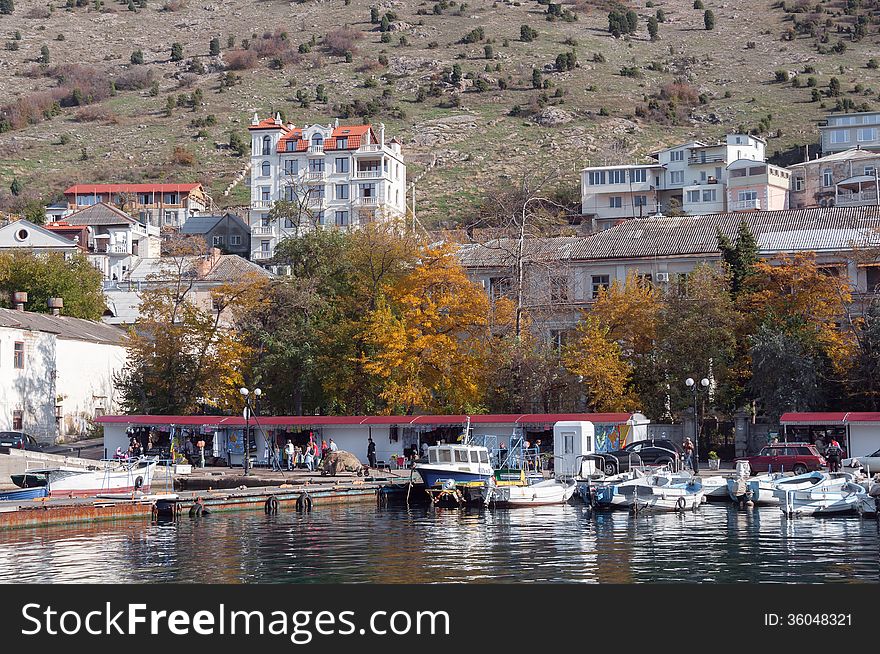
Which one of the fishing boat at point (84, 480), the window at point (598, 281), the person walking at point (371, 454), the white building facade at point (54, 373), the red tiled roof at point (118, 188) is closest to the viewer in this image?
the fishing boat at point (84, 480)

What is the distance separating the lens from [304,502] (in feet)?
140

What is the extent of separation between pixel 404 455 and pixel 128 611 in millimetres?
38477

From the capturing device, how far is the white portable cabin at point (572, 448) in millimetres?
49562

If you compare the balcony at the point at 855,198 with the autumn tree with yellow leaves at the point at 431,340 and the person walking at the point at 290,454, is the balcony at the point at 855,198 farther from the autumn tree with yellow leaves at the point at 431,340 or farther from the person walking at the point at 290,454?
the person walking at the point at 290,454

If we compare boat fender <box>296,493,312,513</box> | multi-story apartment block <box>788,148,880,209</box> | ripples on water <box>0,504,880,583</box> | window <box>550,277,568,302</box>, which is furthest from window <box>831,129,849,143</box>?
boat fender <box>296,493,312,513</box>

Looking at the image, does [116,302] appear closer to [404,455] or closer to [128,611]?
[404,455]

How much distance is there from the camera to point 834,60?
18025 cm

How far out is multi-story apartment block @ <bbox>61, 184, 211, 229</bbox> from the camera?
13800 centimetres

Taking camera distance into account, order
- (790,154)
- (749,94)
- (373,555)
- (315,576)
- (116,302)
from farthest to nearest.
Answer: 1. (749,94)
2. (790,154)
3. (116,302)
4. (373,555)
5. (315,576)

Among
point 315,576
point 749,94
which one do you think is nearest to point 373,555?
point 315,576

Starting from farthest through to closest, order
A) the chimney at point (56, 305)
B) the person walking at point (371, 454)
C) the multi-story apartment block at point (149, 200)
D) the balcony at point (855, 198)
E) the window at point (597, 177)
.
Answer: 1. the multi-story apartment block at point (149, 200)
2. the window at point (597, 177)
3. the balcony at point (855, 198)
4. the chimney at point (56, 305)
5. the person walking at point (371, 454)

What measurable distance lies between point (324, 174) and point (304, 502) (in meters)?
80.1

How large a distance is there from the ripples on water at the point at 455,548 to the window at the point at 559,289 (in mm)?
23032

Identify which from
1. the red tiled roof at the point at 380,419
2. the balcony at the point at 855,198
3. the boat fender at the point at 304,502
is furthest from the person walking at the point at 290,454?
the balcony at the point at 855,198
